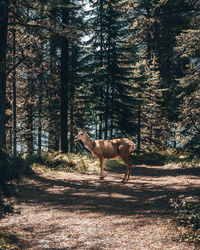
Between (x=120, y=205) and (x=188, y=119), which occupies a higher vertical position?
(x=188, y=119)

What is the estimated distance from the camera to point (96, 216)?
6.57 m

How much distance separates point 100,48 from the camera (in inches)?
814

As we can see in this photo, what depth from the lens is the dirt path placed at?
4.97 m

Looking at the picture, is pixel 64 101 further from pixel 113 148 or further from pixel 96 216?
pixel 96 216

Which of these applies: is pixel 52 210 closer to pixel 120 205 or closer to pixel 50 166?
pixel 120 205

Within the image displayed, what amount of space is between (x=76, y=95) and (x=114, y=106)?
328cm

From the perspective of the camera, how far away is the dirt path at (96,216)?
16.3 feet

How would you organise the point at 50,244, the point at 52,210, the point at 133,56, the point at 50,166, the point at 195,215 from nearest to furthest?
the point at 50,244 < the point at 195,215 < the point at 52,210 < the point at 50,166 < the point at 133,56

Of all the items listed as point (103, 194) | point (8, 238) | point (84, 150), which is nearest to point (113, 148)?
point (103, 194)

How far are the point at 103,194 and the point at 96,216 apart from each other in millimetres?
2406

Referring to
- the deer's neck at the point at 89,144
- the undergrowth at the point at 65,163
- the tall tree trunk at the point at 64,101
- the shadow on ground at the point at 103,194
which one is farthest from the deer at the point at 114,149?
the tall tree trunk at the point at 64,101

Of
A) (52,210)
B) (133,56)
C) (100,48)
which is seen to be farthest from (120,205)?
(133,56)

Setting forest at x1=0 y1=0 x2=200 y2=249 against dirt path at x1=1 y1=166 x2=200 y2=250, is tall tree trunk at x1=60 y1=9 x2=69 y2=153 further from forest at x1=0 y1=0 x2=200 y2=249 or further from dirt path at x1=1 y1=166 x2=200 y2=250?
dirt path at x1=1 y1=166 x2=200 y2=250

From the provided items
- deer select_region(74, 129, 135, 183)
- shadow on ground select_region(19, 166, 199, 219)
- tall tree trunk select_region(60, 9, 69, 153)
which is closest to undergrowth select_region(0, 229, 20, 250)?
shadow on ground select_region(19, 166, 199, 219)
